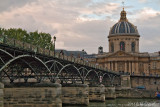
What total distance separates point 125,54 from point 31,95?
10855 cm

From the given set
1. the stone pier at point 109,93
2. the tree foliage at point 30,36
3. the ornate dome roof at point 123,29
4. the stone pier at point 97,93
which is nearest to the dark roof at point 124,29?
the ornate dome roof at point 123,29

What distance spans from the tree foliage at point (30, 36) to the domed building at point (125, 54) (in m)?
48.0

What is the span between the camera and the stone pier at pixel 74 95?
66.4 meters

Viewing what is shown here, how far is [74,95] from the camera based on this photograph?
66.2 meters

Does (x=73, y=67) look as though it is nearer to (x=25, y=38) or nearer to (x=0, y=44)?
(x=0, y=44)

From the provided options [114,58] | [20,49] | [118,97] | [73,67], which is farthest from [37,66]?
[114,58]

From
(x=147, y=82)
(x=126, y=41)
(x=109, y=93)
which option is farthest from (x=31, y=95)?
(x=126, y=41)

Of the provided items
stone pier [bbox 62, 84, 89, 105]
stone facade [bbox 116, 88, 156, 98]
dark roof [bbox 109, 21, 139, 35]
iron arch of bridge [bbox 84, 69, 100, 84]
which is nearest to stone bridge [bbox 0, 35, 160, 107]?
stone pier [bbox 62, 84, 89, 105]

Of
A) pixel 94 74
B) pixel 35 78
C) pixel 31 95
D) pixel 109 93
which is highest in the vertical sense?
pixel 94 74

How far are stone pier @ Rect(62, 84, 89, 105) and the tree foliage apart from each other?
84.3 feet

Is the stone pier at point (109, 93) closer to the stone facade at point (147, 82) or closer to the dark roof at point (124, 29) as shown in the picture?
the stone facade at point (147, 82)

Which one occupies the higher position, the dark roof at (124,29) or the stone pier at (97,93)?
the dark roof at (124,29)

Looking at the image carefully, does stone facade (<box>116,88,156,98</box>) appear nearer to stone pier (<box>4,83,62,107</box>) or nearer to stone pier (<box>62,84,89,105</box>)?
stone pier (<box>62,84,89,105</box>)

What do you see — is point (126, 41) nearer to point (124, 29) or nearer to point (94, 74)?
point (124, 29)
